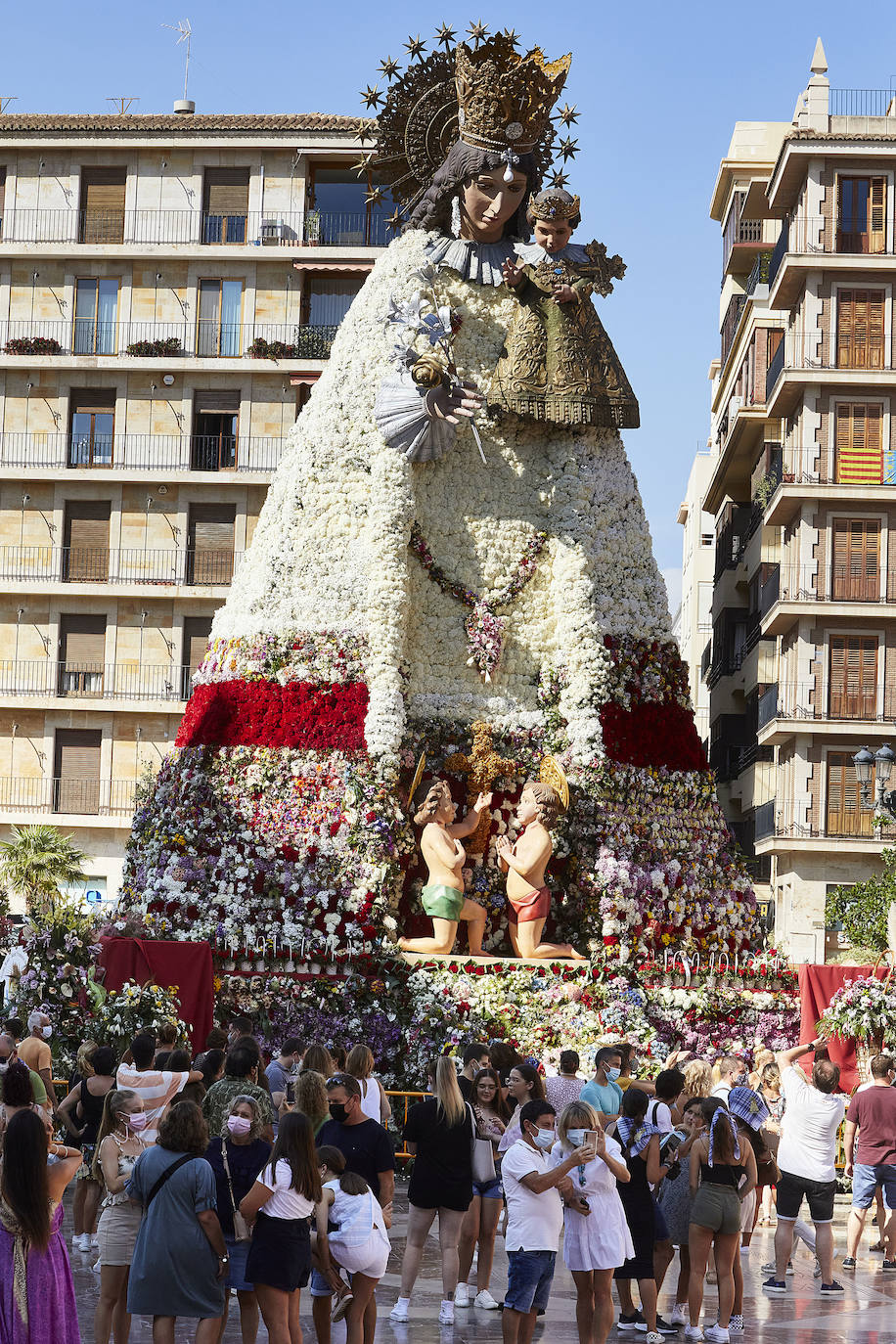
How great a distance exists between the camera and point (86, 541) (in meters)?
44.6

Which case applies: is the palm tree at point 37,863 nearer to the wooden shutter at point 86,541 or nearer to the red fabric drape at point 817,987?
the wooden shutter at point 86,541

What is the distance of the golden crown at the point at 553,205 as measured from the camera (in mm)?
25250

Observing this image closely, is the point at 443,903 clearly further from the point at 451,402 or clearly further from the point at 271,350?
the point at 271,350

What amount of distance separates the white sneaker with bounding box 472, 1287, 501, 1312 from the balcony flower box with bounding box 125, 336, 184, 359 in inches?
1330

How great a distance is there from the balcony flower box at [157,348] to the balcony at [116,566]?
4560 millimetres

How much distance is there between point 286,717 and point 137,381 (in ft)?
73.4

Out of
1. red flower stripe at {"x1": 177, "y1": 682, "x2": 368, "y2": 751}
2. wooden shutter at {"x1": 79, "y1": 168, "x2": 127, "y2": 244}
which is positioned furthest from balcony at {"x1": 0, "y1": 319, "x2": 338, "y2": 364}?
red flower stripe at {"x1": 177, "y1": 682, "x2": 368, "y2": 751}

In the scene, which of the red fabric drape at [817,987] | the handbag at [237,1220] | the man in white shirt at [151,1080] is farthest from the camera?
the red fabric drape at [817,987]

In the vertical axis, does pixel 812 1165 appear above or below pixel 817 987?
below

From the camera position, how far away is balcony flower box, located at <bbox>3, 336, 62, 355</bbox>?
44625 mm

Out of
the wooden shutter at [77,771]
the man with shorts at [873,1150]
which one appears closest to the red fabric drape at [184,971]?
the man with shorts at [873,1150]

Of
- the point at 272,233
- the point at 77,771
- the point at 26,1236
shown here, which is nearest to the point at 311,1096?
the point at 26,1236

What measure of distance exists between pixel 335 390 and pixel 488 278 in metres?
2.56

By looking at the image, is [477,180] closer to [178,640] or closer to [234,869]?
[234,869]
